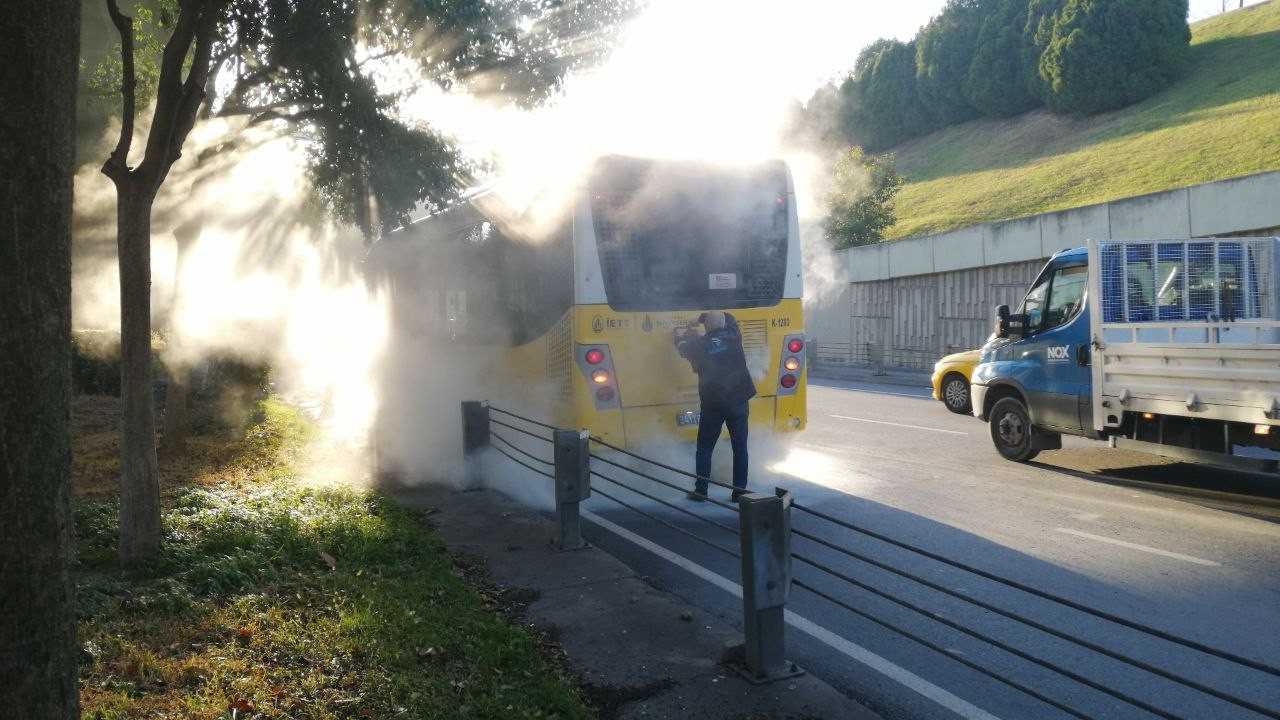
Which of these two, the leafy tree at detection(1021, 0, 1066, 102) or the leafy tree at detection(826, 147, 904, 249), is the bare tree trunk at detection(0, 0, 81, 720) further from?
the leafy tree at detection(1021, 0, 1066, 102)

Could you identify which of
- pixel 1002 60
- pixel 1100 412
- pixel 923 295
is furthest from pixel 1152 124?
pixel 1100 412

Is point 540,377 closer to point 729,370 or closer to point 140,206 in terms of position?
point 729,370

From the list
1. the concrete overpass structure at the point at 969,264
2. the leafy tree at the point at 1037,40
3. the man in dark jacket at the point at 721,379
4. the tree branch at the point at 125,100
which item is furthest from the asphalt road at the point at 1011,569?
the leafy tree at the point at 1037,40

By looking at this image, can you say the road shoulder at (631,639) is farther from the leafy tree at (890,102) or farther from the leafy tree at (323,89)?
the leafy tree at (890,102)

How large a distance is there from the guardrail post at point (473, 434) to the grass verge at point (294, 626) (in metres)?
1.73

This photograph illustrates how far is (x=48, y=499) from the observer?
8.61ft

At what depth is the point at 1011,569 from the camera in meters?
6.04

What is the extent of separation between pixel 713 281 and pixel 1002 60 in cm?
5345

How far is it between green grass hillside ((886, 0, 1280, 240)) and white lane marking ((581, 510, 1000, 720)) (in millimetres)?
33696

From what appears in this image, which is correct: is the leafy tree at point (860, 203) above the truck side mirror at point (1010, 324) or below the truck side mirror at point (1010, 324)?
above

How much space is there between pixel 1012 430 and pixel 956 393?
467cm

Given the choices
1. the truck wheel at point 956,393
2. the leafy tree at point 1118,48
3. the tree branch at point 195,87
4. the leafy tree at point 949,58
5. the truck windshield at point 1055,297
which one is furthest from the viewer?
the leafy tree at point 949,58

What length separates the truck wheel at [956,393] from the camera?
14.5 m

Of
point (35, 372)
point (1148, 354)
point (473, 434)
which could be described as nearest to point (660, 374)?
point (473, 434)
